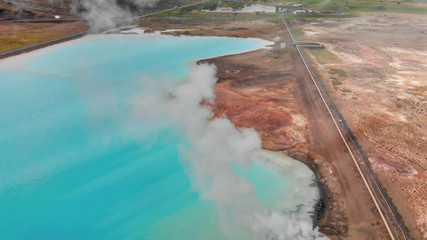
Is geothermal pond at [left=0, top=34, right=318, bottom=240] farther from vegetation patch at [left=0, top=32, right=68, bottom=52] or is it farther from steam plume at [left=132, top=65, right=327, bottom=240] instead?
vegetation patch at [left=0, top=32, right=68, bottom=52]

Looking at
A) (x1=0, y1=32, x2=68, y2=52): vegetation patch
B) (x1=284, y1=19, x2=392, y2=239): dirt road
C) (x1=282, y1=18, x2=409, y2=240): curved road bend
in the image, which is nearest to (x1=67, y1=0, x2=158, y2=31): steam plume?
(x1=0, y1=32, x2=68, y2=52): vegetation patch

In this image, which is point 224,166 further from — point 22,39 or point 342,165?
point 22,39

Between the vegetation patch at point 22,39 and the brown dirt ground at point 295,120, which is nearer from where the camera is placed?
the brown dirt ground at point 295,120

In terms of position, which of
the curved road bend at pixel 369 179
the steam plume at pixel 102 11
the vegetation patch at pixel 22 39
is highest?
the steam plume at pixel 102 11

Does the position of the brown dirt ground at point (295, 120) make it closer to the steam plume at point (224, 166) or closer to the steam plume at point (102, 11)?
the steam plume at point (224, 166)

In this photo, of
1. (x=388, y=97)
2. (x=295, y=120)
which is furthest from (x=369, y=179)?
(x=388, y=97)

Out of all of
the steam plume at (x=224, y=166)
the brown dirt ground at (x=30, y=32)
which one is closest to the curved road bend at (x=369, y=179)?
the steam plume at (x=224, y=166)

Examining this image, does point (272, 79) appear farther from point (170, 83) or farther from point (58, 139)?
point (58, 139)
